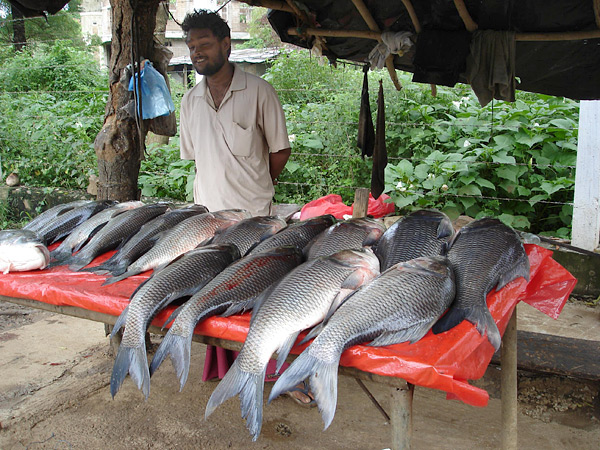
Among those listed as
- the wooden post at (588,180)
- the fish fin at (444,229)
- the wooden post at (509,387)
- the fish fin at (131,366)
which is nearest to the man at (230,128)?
the fish fin at (444,229)

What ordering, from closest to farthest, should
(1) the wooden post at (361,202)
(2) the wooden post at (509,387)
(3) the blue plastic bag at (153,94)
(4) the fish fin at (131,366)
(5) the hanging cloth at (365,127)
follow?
(4) the fish fin at (131,366), (2) the wooden post at (509,387), (1) the wooden post at (361,202), (3) the blue plastic bag at (153,94), (5) the hanging cloth at (365,127)

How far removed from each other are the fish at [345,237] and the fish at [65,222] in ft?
5.52

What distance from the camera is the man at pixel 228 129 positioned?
3586 millimetres

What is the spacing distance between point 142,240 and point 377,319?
1.53m

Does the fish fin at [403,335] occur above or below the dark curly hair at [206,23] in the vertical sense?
below

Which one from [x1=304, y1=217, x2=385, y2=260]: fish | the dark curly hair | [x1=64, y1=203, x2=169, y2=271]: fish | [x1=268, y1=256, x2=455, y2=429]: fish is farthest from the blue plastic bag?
[x1=268, y1=256, x2=455, y2=429]: fish

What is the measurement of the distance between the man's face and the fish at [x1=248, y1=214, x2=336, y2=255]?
1535mm

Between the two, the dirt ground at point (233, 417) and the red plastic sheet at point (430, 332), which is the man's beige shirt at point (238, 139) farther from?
the dirt ground at point (233, 417)

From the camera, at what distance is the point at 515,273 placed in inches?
81.0

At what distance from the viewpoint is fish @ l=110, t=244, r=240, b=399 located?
76.9 inches

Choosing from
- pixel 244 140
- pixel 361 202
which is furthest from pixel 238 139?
pixel 361 202

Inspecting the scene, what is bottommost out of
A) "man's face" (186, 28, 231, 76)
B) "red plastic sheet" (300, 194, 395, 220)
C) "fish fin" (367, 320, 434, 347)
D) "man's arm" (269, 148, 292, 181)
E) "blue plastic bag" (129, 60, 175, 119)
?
"red plastic sheet" (300, 194, 395, 220)

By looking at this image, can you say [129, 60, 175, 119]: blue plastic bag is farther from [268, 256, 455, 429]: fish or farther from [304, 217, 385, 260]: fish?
[268, 256, 455, 429]: fish

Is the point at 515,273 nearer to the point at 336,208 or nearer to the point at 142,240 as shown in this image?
the point at 142,240
